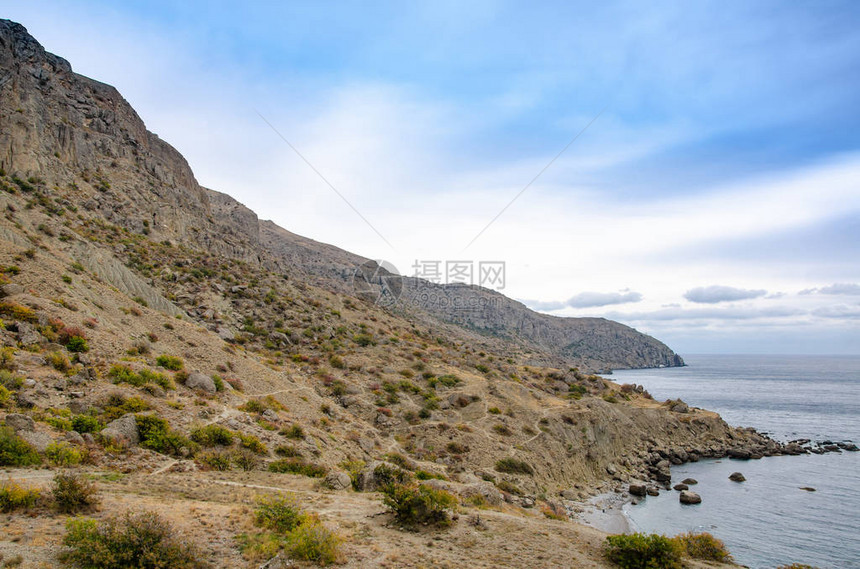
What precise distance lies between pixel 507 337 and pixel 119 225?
134m

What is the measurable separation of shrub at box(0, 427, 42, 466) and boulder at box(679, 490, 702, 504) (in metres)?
38.5

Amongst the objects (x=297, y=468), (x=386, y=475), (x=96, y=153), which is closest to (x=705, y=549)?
(x=386, y=475)

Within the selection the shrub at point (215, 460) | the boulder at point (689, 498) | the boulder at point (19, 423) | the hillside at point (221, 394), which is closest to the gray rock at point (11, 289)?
the hillside at point (221, 394)

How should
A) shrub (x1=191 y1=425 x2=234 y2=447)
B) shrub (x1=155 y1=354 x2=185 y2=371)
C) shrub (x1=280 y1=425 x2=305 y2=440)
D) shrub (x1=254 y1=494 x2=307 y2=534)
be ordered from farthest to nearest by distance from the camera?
shrub (x1=155 y1=354 x2=185 y2=371) → shrub (x1=280 y1=425 x2=305 y2=440) → shrub (x1=191 y1=425 x2=234 y2=447) → shrub (x1=254 y1=494 x2=307 y2=534)

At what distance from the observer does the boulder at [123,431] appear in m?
13.8

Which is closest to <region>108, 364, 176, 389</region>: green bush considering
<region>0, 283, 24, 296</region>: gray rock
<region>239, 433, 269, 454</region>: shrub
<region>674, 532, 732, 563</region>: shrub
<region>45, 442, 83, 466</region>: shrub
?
<region>239, 433, 269, 454</region>: shrub

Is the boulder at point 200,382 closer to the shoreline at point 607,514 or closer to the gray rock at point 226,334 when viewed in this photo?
the gray rock at point 226,334

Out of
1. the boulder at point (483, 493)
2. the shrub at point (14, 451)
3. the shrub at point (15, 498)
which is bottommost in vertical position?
the boulder at point (483, 493)

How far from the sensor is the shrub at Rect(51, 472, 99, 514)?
9188 mm

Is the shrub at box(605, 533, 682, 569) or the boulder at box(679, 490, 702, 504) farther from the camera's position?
the boulder at box(679, 490, 702, 504)

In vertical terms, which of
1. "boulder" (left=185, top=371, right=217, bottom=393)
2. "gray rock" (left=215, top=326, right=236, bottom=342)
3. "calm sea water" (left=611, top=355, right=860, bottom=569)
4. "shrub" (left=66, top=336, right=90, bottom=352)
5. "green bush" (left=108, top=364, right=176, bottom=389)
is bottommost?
"calm sea water" (left=611, top=355, right=860, bottom=569)

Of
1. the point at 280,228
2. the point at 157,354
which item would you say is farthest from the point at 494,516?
the point at 280,228

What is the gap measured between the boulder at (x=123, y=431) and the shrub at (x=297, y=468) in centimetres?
480

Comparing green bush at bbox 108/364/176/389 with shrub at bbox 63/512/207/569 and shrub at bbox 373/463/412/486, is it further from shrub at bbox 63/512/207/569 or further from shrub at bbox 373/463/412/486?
shrub at bbox 63/512/207/569
